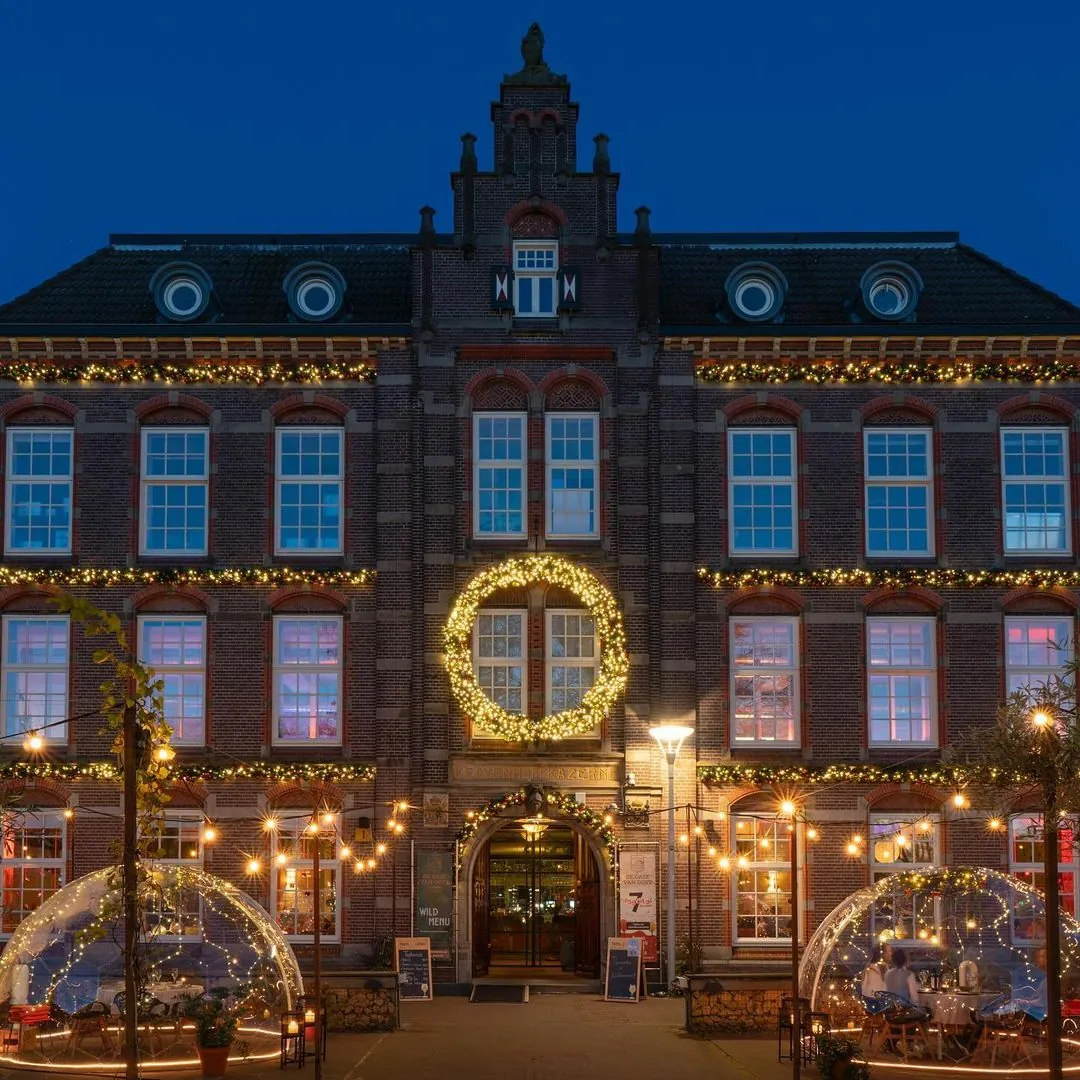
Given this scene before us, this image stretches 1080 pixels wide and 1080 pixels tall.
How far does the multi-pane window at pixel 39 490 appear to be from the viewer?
31.8 metres

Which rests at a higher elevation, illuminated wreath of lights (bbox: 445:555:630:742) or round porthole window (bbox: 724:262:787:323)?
round porthole window (bbox: 724:262:787:323)

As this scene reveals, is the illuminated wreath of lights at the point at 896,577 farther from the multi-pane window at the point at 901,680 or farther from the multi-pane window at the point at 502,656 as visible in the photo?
the multi-pane window at the point at 502,656

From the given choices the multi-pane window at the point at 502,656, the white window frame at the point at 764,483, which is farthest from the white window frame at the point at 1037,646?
the multi-pane window at the point at 502,656

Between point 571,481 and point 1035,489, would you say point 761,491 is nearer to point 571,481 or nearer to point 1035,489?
point 571,481

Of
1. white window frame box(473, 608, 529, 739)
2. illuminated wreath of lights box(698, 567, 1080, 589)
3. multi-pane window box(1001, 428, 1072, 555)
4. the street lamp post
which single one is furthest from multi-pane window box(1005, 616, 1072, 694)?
white window frame box(473, 608, 529, 739)

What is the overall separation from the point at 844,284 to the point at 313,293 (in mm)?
10395

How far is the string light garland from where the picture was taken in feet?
104

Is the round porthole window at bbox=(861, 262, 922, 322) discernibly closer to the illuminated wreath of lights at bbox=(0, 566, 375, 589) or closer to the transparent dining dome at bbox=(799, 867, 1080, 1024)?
the illuminated wreath of lights at bbox=(0, 566, 375, 589)

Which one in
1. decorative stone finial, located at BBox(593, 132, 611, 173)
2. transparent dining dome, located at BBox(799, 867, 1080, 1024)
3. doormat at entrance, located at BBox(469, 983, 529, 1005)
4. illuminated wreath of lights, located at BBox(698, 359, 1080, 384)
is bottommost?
doormat at entrance, located at BBox(469, 983, 529, 1005)

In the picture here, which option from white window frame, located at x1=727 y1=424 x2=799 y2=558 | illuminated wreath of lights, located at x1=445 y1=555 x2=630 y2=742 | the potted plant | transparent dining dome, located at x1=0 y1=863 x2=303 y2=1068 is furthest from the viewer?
white window frame, located at x1=727 y1=424 x2=799 y2=558

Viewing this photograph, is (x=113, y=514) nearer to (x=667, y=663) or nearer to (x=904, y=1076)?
(x=667, y=663)

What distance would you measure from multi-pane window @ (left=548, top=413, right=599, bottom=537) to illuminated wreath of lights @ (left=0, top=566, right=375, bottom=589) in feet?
12.1

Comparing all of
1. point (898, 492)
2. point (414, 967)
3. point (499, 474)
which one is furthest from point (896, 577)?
point (414, 967)

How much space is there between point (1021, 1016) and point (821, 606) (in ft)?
34.1
